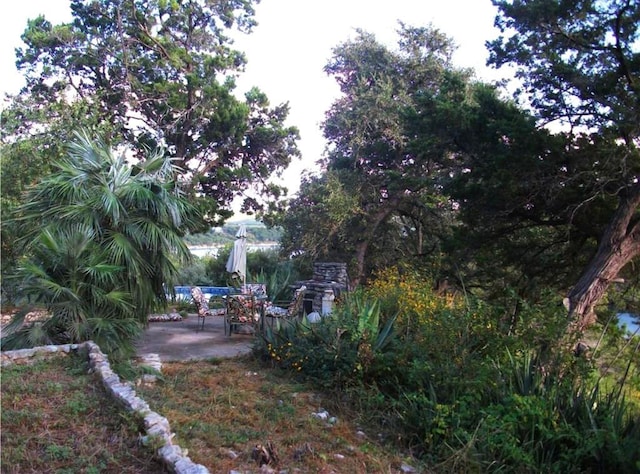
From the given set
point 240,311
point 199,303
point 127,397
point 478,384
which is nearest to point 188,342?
point 240,311

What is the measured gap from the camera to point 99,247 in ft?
18.7

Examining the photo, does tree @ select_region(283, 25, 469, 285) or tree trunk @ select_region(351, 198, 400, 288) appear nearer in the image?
tree @ select_region(283, 25, 469, 285)

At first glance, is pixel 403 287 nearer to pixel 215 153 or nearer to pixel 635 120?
pixel 635 120

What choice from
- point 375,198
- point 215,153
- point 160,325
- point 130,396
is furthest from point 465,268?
point 130,396

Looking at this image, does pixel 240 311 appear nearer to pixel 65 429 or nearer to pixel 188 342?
pixel 188 342

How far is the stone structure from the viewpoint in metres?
8.60

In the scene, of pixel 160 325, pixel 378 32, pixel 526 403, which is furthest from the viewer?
pixel 378 32

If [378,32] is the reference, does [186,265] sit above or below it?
below

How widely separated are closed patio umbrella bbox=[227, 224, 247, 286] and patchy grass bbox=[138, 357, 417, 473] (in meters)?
4.48

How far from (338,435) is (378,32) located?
43.6 ft

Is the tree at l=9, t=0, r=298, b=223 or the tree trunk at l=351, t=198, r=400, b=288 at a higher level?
the tree at l=9, t=0, r=298, b=223

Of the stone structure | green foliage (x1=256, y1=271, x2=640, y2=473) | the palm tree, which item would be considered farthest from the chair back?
green foliage (x1=256, y1=271, x2=640, y2=473)

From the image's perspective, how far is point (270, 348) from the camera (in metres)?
5.73

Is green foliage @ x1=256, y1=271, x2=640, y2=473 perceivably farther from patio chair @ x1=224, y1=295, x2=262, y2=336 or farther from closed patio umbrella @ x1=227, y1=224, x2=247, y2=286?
closed patio umbrella @ x1=227, y1=224, x2=247, y2=286
